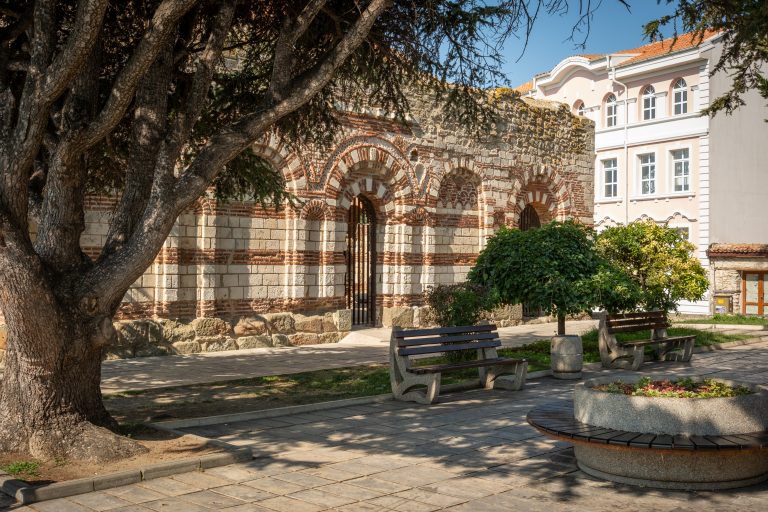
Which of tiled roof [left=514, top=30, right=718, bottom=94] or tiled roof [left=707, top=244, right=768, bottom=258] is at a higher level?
tiled roof [left=514, top=30, right=718, bottom=94]

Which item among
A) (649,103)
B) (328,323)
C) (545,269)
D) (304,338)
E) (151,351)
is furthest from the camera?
(649,103)

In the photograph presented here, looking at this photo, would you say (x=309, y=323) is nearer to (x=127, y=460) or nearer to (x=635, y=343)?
(x=635, y=343)

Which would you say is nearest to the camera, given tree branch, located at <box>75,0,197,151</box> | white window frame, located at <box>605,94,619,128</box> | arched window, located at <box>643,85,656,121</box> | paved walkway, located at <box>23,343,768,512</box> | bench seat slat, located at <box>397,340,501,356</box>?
paved walkway, located at <box>23,343,768,512</box>

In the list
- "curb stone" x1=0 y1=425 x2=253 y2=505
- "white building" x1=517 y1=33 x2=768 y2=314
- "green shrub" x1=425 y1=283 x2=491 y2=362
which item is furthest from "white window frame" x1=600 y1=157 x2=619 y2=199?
"curb stone" x1=0 y1=425 x2=253 y2=505

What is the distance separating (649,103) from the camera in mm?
31953

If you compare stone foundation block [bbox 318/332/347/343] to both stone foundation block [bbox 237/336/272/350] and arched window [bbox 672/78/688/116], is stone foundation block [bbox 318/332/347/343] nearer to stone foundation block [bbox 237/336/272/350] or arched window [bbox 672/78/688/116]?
stone foundation block [bbox 237/336/272/350]

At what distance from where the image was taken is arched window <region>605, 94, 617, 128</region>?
33312 millimetres

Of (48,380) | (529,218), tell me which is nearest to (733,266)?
(529,218)

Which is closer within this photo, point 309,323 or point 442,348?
point 442,348

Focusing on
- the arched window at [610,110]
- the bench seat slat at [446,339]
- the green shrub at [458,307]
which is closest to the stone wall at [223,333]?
the green shrub at [458,307]

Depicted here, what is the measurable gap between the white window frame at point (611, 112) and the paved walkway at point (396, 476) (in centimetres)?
2689

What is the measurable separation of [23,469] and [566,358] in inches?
299

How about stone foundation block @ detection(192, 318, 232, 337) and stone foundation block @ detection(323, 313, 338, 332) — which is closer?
stone foundation block @ detection(192, 318, 232, 337)

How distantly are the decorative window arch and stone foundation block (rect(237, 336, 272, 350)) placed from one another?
22.0 metres
